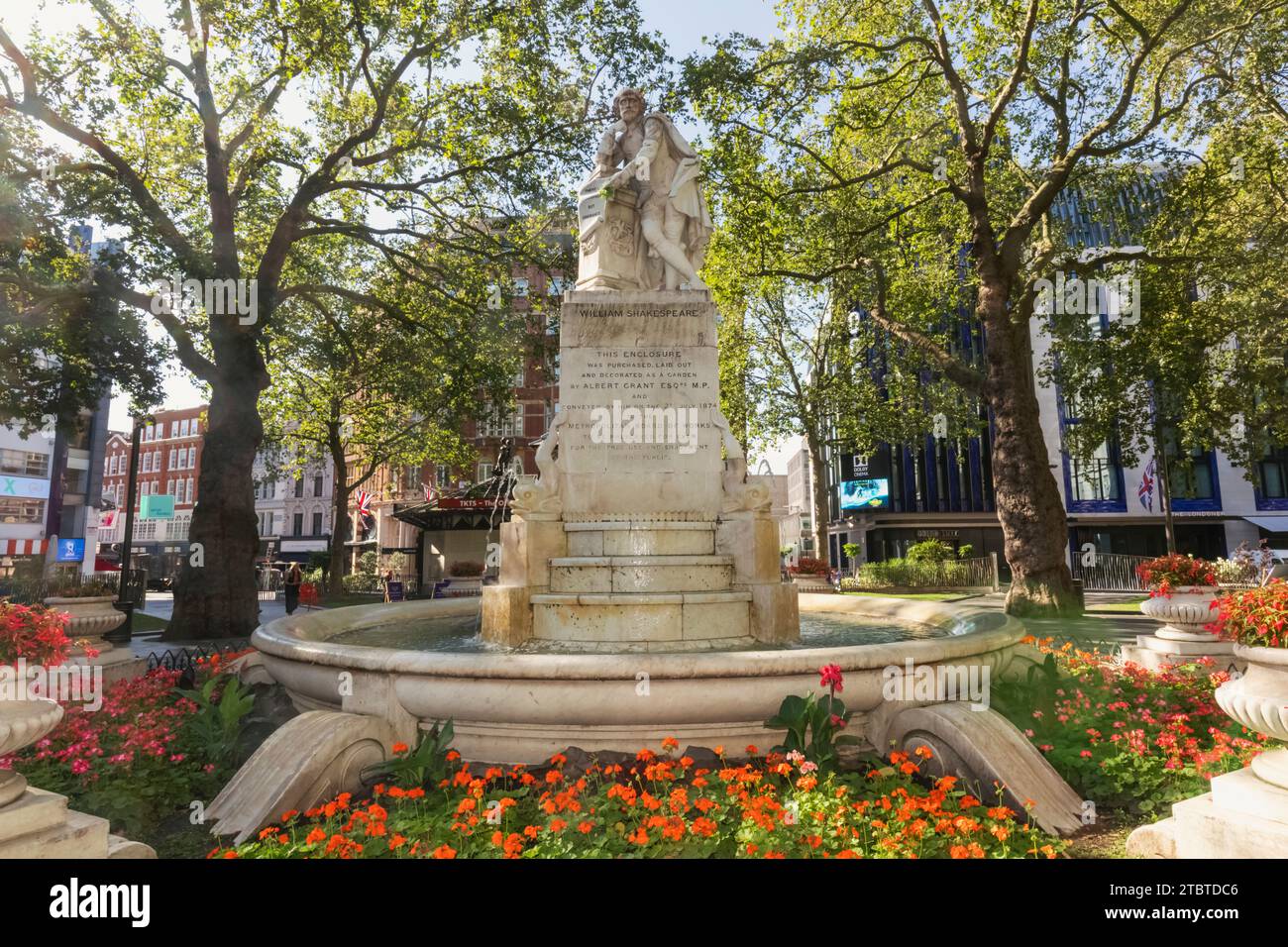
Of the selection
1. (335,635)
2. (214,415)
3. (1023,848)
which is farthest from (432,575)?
(1023,848)

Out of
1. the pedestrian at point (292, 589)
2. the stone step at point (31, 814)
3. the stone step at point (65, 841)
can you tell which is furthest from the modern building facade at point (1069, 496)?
the stone step at point (31, 814)

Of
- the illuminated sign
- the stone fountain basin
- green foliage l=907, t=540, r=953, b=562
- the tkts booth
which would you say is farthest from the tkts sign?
the illuminated sign

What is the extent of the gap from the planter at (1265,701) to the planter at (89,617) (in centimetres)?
1076

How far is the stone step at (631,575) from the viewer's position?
7.40 meters

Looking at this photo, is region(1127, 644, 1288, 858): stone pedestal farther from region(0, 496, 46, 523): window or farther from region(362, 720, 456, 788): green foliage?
region(0, 496, 46, 523): window

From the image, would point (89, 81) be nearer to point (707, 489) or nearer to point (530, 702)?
point (707, 489)

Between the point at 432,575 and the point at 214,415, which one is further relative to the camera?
the point at 432,575

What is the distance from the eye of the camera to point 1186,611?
8680 mm

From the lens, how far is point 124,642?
13.5m

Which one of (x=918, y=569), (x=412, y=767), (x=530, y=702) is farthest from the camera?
(x=918, y=569)

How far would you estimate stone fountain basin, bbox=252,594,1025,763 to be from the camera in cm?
485

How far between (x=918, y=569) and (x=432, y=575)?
25.3 meters

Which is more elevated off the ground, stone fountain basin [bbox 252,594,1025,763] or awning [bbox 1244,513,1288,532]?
awning [bbox 1244,513,1288,532]

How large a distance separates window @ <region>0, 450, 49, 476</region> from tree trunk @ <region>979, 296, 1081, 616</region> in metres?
52.3
